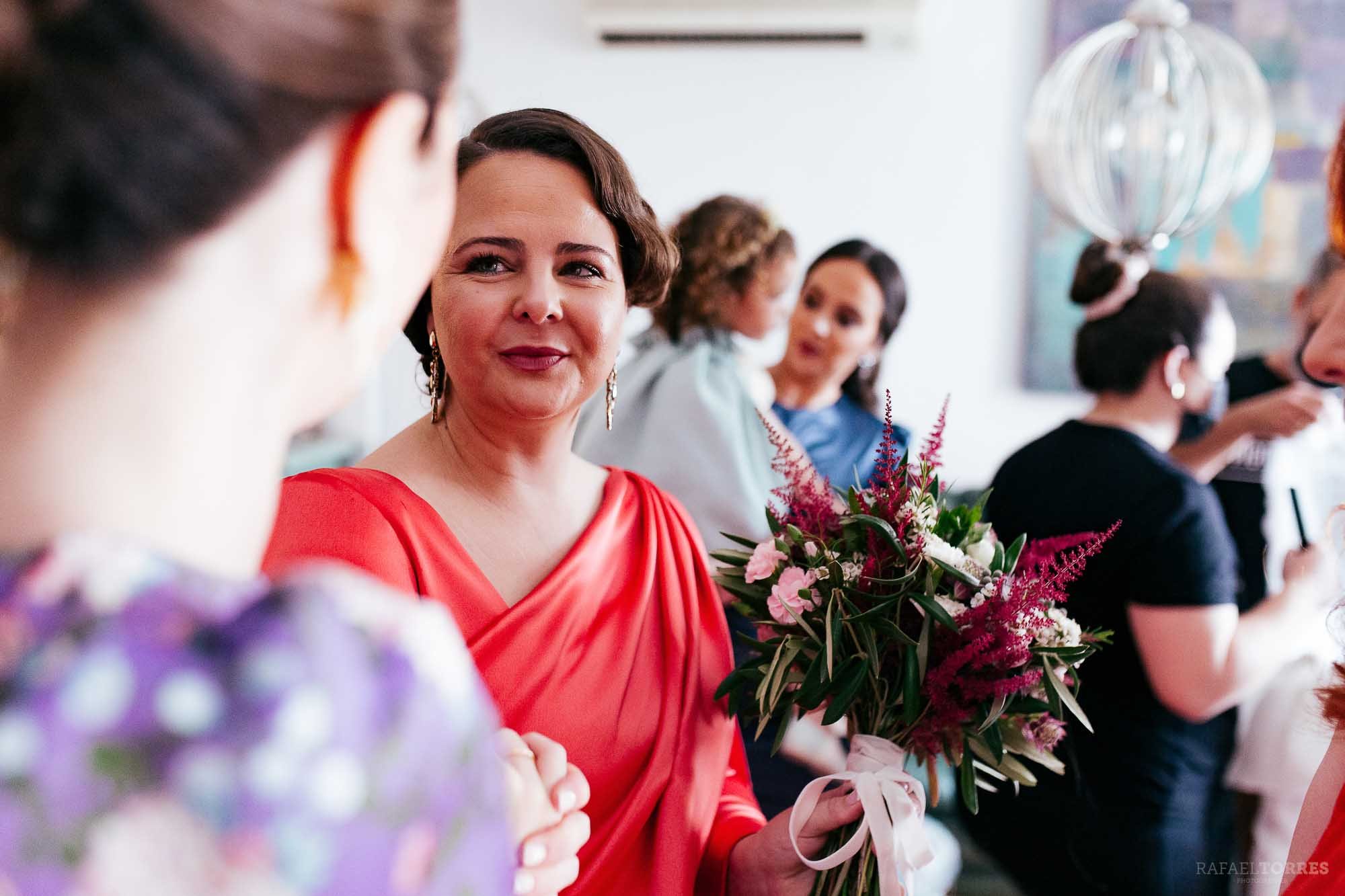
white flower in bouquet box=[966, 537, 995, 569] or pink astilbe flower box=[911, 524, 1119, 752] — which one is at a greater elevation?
white flower in bouquet box=[966, 537, 995, 569]

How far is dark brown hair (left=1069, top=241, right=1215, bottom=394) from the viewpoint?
2.18m

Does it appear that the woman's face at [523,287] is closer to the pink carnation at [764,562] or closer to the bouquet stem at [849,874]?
the pink carnation at [764,562]

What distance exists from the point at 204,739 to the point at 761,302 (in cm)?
259

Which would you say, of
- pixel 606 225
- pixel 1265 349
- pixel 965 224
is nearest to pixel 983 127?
pixel 965 224

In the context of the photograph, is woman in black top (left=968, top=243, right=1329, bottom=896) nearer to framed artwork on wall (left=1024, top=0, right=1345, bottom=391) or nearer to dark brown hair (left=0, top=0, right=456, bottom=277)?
dark brown hair (left=0, top=0, right=456, bottom=277)

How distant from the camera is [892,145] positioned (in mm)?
4637

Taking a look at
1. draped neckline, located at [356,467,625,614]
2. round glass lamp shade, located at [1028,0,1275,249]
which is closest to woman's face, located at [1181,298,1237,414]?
round glass lamp shade, located at [1028,0,1275,249]

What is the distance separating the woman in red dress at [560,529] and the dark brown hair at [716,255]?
56.3 inches

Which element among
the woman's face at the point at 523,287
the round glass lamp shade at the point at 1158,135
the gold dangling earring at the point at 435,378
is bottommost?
the gold dangling earring at the point at 435,378

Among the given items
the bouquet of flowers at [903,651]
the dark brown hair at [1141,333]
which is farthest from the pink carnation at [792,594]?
the dark brown hair at [1141,333]

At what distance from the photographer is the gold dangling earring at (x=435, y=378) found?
Result: 138 cm

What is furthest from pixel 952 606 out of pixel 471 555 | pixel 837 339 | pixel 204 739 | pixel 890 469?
pixel 837 339

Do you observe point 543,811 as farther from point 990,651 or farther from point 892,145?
point 892,145

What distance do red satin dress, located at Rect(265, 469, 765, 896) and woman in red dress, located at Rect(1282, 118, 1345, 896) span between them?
60 centimetres
